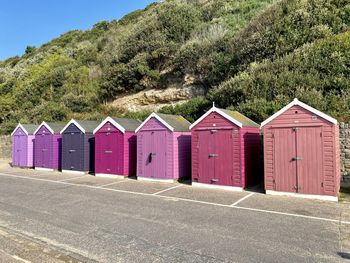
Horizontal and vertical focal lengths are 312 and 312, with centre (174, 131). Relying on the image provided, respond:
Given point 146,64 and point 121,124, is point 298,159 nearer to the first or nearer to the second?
point 121,124

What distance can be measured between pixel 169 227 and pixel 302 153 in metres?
5.16

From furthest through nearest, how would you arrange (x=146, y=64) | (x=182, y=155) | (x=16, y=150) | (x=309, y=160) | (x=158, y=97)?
(x=146, y=64)
(x=158, y=97)
(x=16, y=150)
(x=182, y=155)
(x=309, y=160)

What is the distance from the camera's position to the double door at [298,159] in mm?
9375

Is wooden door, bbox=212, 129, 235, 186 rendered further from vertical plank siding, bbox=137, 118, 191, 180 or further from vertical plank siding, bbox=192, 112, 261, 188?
vertical plank siding, bbox=137, 118, 191, 180

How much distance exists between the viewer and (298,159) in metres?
9.66

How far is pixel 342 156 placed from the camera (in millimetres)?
10953

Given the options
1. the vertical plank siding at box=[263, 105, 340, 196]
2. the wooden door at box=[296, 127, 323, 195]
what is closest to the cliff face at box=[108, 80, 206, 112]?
the vertical plank siding at box=[263, 105, 340, 196]

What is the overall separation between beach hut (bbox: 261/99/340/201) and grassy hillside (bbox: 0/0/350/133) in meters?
3.00

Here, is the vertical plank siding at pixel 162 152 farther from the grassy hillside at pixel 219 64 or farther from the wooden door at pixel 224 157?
the grassy hillside at pixel 219 64

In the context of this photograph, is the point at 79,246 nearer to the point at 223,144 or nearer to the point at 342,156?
the point at 223,144

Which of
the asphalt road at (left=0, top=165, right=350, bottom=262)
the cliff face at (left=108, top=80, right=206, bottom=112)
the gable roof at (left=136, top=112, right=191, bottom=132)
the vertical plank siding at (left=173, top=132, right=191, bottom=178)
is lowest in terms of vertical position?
the asphalt road at (left=0, top=165, right=350, bottom=262)

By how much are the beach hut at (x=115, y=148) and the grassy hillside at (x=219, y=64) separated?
4.45 metres

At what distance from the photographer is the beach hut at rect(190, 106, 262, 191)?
11.0 metres

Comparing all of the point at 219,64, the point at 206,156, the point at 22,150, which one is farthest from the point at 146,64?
the point at 206,156
